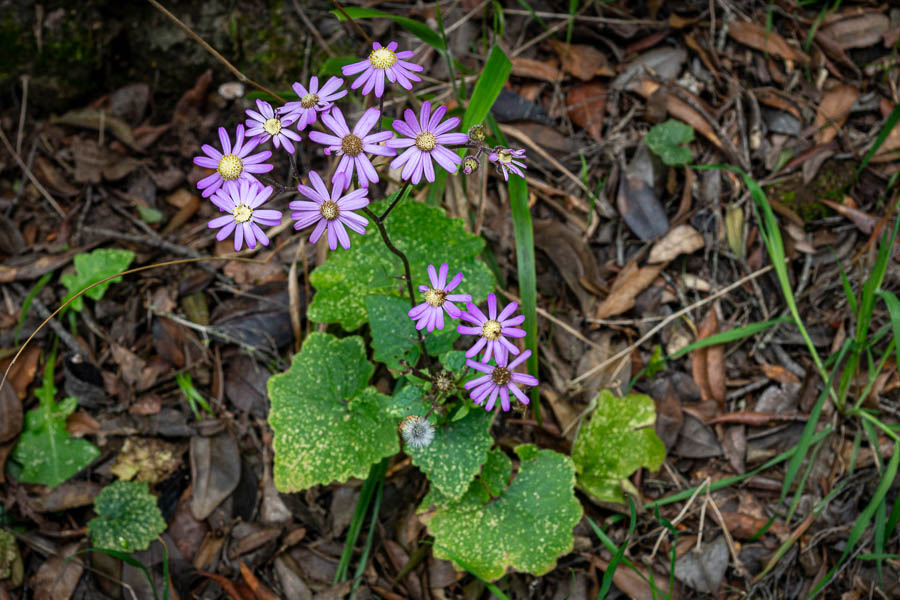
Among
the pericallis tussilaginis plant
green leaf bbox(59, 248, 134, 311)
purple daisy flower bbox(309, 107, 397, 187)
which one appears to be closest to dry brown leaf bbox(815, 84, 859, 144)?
the pericallis tussilaginis plant

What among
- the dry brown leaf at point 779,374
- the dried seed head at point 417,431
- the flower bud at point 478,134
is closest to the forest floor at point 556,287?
the dry brown leaf at point 779,374

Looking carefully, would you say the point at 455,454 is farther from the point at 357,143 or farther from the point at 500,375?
the point at 357,143

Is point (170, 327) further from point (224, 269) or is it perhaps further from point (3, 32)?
point (3, 32)

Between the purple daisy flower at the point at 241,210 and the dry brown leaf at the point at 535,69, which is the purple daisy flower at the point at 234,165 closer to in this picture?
the purple daisy flower at the point at 241,210

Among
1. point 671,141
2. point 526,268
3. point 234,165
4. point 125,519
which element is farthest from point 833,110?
point 125,519

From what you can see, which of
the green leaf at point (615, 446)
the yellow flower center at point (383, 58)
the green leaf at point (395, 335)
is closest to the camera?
the yellow flower center at point (383, 58)

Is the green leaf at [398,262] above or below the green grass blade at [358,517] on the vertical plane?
above
